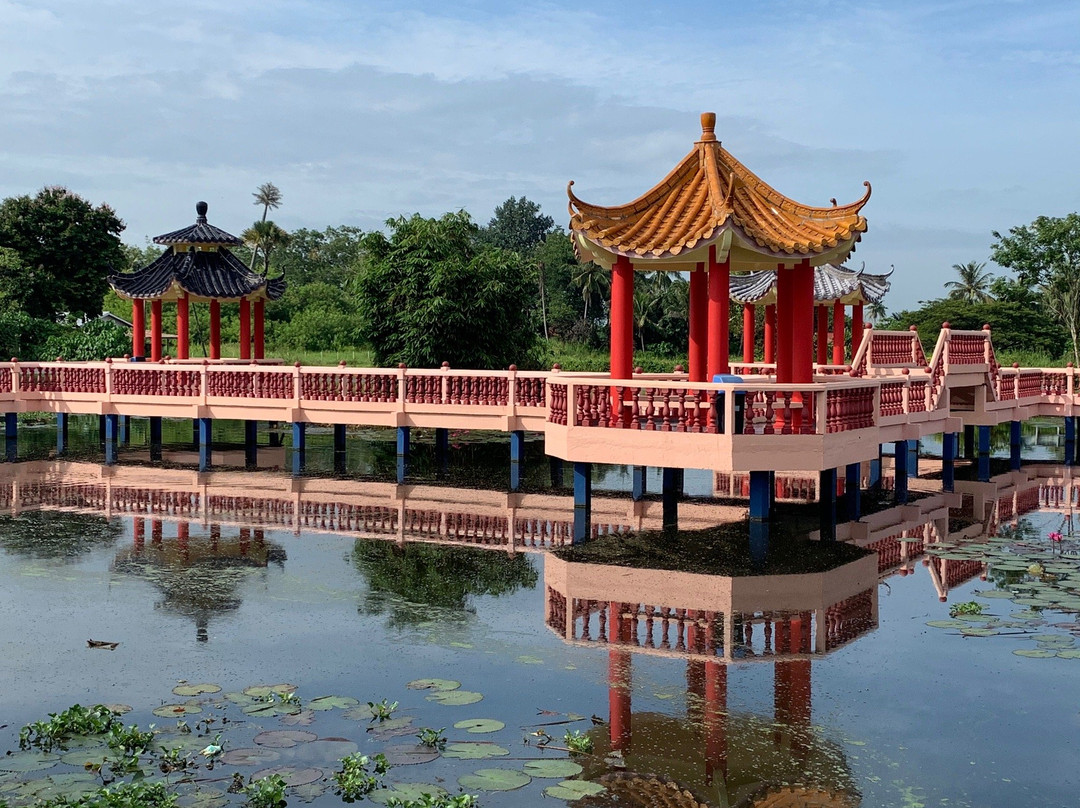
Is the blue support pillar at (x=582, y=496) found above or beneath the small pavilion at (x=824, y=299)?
beneath

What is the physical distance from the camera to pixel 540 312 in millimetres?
64312

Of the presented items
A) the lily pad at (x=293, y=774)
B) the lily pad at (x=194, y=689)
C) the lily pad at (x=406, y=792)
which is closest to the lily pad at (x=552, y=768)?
the lily pad at (x=406, y=792)

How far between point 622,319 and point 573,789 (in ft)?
31.3

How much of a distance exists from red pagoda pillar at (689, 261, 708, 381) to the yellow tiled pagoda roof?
117 cm

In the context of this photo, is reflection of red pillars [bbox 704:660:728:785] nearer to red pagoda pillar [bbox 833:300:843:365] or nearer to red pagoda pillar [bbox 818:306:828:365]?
red pagoda pillar [bbox 818:306:828:365]

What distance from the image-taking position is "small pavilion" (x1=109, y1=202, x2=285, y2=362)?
2752cm

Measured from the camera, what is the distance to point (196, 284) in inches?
1079

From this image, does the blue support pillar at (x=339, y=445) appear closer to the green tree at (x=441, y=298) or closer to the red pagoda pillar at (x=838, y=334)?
the green tree at (x=441, y=298)

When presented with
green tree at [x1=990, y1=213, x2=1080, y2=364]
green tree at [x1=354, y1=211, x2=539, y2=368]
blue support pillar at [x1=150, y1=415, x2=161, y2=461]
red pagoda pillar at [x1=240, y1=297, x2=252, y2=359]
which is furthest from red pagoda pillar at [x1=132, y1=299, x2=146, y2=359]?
green tree at [x1=990, y1=213, x2=1080, y2=364]

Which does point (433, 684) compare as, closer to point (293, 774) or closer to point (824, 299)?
point (293, 774)

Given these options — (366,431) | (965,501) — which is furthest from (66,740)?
(366,431)

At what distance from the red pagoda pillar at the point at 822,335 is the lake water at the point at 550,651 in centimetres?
1284

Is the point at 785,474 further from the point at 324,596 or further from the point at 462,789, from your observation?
the point at 462,789

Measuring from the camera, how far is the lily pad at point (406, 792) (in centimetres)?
680
